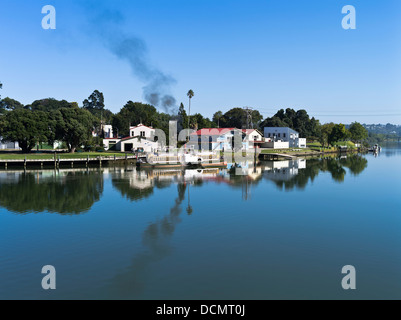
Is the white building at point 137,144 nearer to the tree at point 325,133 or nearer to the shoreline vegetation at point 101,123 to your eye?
the shoreline vegetation at point 101,123

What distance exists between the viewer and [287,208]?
30.6 m

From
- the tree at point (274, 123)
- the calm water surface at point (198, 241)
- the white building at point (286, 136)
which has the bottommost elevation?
the calm water surface at point (198, 241)

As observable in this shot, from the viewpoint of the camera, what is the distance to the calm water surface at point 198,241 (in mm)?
15633

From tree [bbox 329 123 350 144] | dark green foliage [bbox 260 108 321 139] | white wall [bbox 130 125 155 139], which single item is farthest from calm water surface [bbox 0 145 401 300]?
dark green foliage [bbox 260 108 321 139]

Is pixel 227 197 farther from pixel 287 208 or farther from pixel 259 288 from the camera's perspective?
pixel 259 288

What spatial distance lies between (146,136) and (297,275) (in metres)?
73.2

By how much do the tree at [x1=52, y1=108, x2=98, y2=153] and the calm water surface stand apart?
31.0m

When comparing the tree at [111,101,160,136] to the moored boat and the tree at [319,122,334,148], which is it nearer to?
the moored boat

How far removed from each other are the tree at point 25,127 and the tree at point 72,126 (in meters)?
2.22

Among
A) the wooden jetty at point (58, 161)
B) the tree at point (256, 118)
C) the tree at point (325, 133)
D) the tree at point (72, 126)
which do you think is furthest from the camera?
the tree at point (256, 118)

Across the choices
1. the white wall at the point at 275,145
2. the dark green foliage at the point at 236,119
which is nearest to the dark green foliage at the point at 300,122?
the dark green foliage at the point at 236,119

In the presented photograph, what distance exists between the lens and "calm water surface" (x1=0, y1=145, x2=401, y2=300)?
15.6 m

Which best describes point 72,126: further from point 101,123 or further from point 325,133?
point 325,133
